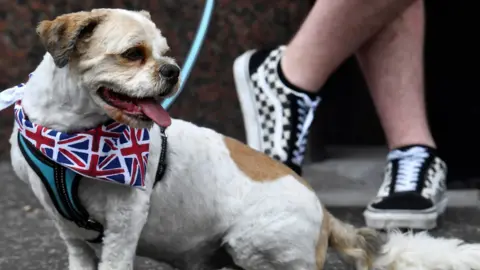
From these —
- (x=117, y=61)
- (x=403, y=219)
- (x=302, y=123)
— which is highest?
(x=117, y=61)

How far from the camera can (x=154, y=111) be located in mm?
2117

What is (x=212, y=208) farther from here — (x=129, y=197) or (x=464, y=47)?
(x=464, y=47)

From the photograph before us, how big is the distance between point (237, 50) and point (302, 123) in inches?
42.6

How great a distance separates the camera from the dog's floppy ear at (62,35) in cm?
208

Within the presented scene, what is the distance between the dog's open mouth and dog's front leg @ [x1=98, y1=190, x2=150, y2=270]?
224 mm

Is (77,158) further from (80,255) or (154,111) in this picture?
(80,255)

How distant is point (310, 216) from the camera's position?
2.51 meters

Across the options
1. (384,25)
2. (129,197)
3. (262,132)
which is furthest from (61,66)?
(384,25)

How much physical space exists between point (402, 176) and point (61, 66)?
5.52 ft

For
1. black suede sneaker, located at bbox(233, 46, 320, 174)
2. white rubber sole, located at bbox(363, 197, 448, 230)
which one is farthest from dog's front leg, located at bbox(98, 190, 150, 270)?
white rubber sole, located at bbox(363, 197, 448, 230)

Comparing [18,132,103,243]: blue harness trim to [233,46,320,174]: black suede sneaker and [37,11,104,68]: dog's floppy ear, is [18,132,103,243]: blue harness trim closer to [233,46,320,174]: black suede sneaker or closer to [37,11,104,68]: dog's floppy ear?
[37,11,104,68]: dog's floppy ear

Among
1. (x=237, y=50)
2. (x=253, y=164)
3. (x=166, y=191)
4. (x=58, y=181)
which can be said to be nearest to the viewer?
(x=58, y=181)

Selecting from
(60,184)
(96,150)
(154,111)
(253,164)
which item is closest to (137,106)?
(154,111)

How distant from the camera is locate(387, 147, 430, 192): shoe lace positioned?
3.40 metres
